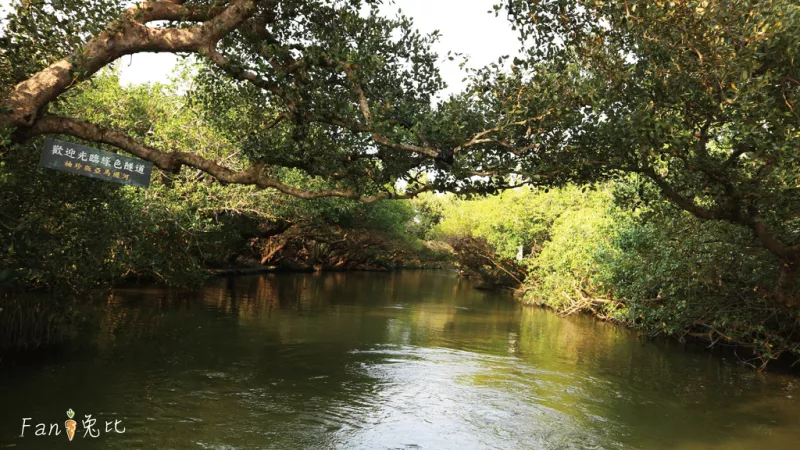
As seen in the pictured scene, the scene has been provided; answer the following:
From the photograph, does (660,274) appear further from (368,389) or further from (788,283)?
(368,389)

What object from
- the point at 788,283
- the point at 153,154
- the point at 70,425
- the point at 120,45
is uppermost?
the point at 120,45

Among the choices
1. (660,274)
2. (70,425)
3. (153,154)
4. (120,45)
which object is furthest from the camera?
(660,274)

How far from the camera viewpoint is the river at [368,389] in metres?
8.38

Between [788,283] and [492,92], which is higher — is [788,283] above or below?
below

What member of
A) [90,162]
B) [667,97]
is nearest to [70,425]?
[90,162]

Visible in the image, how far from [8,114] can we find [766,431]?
12.5 metres

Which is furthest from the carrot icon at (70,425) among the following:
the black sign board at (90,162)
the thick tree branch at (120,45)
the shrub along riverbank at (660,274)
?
the shrub along riverbank at (660,274)

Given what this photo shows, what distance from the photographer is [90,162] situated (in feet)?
24.7

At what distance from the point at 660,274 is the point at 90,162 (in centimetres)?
1441

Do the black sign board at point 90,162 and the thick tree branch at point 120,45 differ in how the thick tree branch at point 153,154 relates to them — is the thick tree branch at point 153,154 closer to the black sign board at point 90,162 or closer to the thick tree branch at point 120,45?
the thick tree branch at point 120,45

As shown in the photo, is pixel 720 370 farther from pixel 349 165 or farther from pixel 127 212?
pixel 127 212

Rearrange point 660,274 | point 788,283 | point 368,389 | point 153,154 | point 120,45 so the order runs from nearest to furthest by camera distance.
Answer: point 120,45
point 153,154
point 368,389
point 788,283
point 660,274

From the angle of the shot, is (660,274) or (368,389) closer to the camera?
(368,389)

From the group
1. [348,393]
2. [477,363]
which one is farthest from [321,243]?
[348,393]
